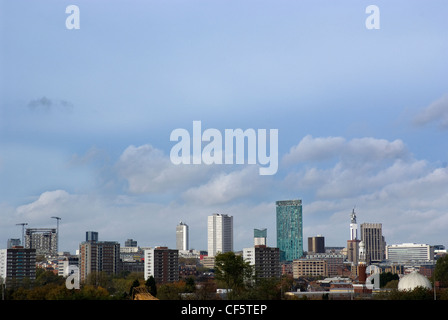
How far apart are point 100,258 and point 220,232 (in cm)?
5928

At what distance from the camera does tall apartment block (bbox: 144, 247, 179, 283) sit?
119 m

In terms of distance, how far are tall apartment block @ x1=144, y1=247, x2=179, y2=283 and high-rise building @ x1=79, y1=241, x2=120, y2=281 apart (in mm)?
18264

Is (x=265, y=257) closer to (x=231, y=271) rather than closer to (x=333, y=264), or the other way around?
(x=333, y=264)

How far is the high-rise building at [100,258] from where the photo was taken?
138125 millimetres

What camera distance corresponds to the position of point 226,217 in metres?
199

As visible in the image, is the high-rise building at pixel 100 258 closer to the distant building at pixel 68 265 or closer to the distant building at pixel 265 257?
the distant building at pixel 68 265

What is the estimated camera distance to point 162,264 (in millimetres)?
121000

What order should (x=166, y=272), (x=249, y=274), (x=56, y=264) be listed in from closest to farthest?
(x=249, y=274), (x=166, y=272), (x=56, y=264)

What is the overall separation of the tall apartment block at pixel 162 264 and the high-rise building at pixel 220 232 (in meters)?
70.2

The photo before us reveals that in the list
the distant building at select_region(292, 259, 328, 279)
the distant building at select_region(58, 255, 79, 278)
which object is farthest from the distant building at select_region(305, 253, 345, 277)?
the distant building at select_region(58, 255, 79, 278)
